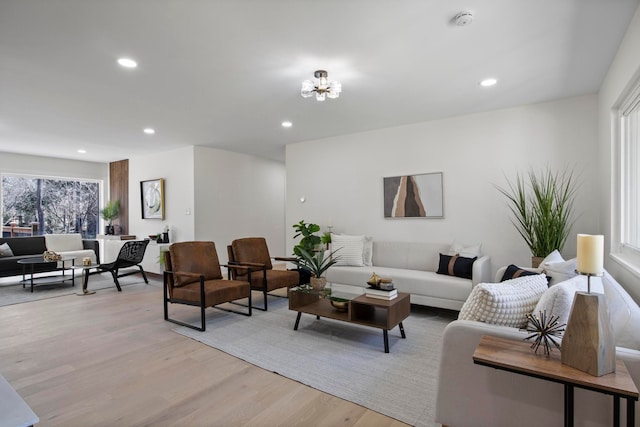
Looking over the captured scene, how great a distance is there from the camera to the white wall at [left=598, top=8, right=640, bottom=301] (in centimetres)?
227

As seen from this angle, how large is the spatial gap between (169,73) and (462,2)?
254 cm

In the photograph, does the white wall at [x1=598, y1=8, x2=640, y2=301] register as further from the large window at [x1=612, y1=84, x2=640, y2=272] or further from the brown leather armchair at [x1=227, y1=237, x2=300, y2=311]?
the brown leather armchair at [x1=227, y1=237, x2=300, y2=311]

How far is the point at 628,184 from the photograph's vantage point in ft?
9.21

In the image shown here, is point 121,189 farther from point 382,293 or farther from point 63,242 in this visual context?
point 382,293

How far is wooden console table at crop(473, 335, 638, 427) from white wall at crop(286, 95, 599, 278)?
10.3 feet

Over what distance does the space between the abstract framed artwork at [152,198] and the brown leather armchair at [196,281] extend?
3.38 metres

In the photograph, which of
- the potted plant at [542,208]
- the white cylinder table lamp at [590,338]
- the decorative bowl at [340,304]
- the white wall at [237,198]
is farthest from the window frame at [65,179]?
the white cylinder table lamp at [590,338]

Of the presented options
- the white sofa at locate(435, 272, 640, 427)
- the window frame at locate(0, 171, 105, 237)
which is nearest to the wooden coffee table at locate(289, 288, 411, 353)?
the white sofa at locate(435, 272, 640, 427)

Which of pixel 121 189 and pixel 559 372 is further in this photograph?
pixel 121 189

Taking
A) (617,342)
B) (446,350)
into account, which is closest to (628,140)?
(617,342)

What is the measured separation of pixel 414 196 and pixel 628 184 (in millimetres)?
2422

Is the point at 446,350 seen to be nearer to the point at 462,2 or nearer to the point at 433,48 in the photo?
the point at 462,2

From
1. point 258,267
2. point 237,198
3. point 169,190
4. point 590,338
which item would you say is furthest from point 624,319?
point 169,190

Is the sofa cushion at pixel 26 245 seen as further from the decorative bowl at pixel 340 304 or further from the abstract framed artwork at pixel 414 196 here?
the abstract framed artwork at pixel 414 196
